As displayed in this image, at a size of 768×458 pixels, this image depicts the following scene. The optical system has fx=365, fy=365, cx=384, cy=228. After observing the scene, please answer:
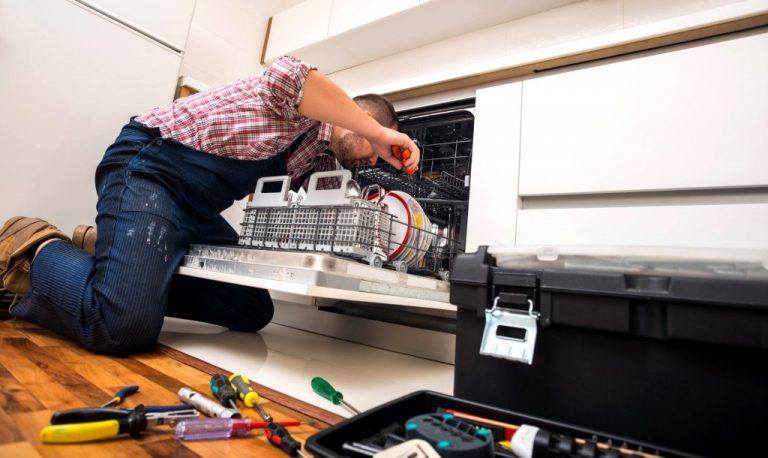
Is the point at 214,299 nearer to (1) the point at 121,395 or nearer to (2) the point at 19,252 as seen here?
(2) the point at 19,252

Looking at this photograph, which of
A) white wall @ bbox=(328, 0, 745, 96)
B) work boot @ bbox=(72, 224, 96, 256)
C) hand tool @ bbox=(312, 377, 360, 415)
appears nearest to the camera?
hand tool @ bbox=(312, 377, 360, 415)

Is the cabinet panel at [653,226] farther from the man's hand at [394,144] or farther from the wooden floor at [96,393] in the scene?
the wooden floor at [96,393]

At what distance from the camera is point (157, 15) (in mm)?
1400

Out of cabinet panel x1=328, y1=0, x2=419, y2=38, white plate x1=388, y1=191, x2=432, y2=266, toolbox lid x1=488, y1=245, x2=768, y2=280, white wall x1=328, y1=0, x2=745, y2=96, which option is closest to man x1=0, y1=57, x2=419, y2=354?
white plate x1=388, y1=191, x2=432, y2=266

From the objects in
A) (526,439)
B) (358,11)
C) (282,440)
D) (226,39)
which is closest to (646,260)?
(526,439)

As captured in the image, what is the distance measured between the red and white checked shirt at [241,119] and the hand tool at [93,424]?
67cm

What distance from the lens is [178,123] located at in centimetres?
94

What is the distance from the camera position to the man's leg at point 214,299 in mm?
1101

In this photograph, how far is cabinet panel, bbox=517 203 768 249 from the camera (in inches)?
27.8

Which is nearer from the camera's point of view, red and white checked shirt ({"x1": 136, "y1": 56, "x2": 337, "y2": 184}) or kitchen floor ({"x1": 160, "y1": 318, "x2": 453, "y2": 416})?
kitchen floor ({"x1": 160, "y1": 318, "x2": 453, "y2": 416})

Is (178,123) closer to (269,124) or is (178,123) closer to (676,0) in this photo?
(269,124)

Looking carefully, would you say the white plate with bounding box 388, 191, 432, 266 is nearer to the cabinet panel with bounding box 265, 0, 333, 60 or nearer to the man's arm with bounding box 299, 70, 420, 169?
the man's arm with bounding box 299, 70, 420, 169

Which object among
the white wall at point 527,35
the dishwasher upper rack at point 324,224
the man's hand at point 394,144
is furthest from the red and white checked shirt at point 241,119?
the white wall at point 527,35

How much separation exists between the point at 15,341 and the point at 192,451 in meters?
0.62
